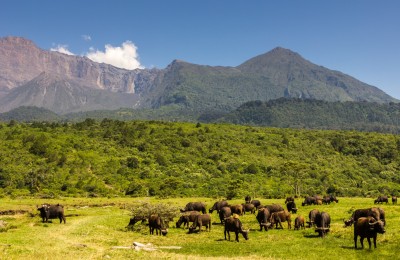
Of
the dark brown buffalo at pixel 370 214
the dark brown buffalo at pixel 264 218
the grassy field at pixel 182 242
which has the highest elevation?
the dark brown buffalo at pixel 370 214

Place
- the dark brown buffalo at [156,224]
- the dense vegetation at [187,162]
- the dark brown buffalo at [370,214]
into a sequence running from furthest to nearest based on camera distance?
the dense vegetation at [187,162] → the dark brown buffalo at [156,224] → the dark brown buffalo at [370,214]

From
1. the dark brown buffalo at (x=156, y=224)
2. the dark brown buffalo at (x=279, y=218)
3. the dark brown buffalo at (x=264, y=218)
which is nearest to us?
the dark brown buffalo at (x=264, y=218)

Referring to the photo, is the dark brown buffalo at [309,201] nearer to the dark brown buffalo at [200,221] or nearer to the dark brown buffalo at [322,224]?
the dark brown buffalo at [322,224]

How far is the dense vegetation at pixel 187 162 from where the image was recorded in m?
101

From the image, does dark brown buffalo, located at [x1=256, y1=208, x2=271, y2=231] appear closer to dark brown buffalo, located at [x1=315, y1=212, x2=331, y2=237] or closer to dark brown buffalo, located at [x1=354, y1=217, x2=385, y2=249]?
dark brown buffalo, located at [x1=315, y1=212, x2=331, y2=237]

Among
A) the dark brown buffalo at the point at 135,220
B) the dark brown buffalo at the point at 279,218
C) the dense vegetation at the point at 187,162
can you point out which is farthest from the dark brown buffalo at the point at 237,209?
the dense vegetation at the point at 187,162

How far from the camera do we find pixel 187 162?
130 meters

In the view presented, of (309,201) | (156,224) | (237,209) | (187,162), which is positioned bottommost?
(309,201)

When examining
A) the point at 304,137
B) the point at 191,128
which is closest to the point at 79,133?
the point at 191,128

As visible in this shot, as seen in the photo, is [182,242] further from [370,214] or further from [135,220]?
[370,214]

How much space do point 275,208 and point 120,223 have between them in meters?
19.3

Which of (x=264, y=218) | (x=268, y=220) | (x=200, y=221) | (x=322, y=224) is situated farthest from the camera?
(x=268, y=220)

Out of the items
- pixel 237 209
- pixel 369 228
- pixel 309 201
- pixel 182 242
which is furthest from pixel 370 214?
pixel 309 201

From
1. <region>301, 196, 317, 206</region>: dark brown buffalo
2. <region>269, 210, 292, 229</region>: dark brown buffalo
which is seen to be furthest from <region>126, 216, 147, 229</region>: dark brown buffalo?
<region>301, 196, 317, 206</region>: dark brown buffalo
